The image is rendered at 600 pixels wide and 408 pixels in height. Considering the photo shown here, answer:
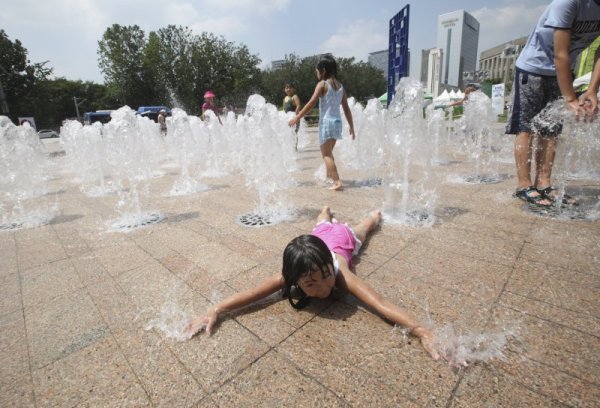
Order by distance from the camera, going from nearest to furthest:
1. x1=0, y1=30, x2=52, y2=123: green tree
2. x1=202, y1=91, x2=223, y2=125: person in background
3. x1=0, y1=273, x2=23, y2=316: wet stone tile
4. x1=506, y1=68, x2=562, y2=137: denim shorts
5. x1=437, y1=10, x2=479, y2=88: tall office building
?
1. x1=0, y1=273, x2=23, y2=316: wet stone tile
2. x1=506, y1=68, x2=562, y2=137: denim shorts
3. x1=202, y1=91, x2=223, y2=125: person in background
4. x1=0, y1=30, x2=52, y2=123: green tree
5. x1=437, y1=10, x2=479, y2=88: tall office building

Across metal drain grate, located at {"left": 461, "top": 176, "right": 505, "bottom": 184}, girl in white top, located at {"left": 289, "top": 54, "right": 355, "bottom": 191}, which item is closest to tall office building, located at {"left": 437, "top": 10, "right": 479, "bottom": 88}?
metal drain grate, located at {"left": 461, "top": 176, "right": 505, "bottom": 184}

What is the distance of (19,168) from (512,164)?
842 cm

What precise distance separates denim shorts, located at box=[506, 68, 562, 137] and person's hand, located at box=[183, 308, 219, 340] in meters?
3.60

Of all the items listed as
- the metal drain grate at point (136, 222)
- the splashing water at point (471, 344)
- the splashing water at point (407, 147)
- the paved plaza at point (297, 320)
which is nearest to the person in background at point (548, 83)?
the paved plaza at point (297, 320)

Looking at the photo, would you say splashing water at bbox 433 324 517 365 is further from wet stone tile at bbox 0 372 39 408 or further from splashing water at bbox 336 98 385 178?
splashing water at bbox 336 98 385 178

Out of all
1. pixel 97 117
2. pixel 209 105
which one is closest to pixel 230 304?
pixel 209 105

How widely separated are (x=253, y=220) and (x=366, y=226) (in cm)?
131

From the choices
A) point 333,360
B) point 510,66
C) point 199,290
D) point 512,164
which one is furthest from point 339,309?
point 510,66

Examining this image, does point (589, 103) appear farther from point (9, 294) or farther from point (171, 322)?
point (9, 294)

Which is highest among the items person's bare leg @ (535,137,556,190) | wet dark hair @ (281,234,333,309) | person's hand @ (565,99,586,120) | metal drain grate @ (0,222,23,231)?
person's hand @ (565,99,586,120)

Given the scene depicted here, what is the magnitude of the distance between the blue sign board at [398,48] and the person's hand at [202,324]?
10.4 m

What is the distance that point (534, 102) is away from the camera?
3.49 meters

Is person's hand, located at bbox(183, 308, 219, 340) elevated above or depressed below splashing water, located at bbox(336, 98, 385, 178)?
below

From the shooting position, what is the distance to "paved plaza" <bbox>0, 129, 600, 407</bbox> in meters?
1.40
